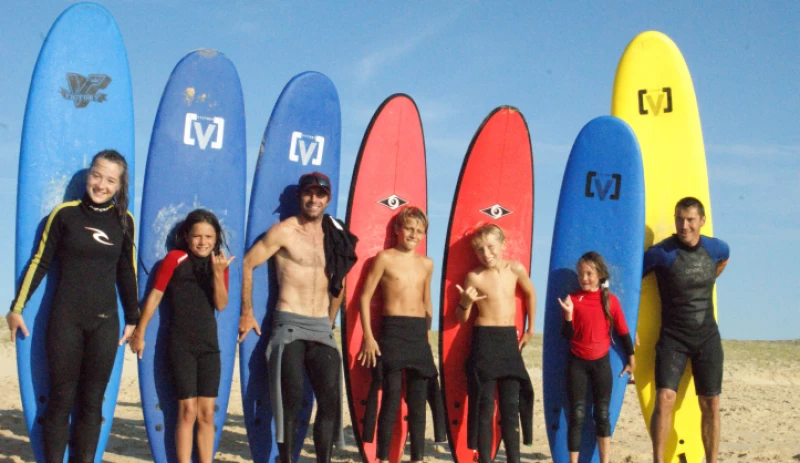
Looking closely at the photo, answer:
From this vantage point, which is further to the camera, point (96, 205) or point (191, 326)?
point (191, 326)

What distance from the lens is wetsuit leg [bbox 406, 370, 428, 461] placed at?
4.37m

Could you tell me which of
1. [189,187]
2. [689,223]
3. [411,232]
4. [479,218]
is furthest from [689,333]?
[189,187]

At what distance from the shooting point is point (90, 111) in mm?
4512

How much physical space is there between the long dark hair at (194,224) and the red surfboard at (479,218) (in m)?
1.47

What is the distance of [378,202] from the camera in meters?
4.88

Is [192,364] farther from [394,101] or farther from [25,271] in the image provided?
[394,101]

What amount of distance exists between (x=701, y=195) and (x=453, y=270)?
1936 millimetres

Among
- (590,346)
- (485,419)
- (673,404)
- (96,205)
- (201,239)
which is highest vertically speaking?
(96,205)

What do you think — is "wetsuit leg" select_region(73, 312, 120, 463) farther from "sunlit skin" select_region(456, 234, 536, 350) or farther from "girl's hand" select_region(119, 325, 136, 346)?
"sunlit skin" select_region(456, 234, 536, 350)

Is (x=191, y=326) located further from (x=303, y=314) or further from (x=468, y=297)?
(x=468, y=297)

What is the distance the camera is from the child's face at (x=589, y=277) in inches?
184

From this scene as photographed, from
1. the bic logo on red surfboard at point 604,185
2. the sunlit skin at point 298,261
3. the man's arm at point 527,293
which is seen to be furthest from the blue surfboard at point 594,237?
the sunlit skin at point 298,261

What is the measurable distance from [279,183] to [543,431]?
12.7 feet

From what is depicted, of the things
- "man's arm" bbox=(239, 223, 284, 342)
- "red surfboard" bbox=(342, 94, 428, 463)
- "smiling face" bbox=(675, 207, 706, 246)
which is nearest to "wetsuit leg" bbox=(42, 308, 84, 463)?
"man's arm" bbox=(239, 223, 284, 342)
